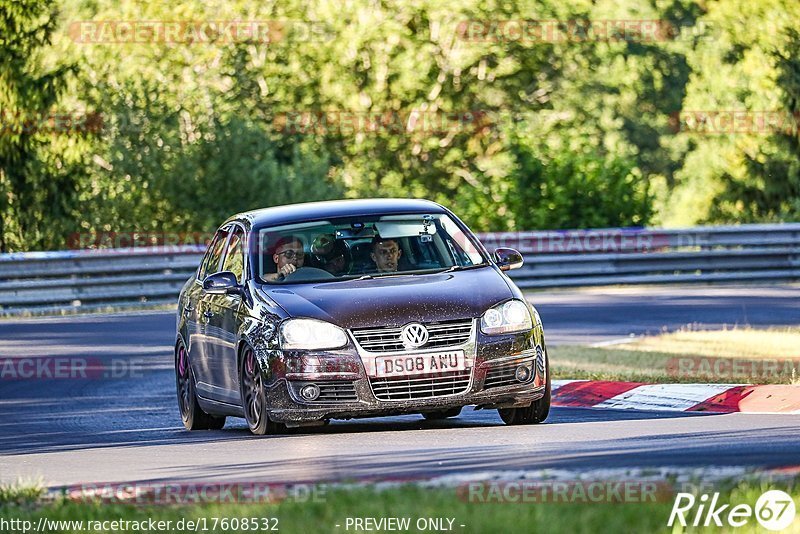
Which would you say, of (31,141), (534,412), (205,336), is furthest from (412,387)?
(31,141)

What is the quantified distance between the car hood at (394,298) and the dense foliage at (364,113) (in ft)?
76.8

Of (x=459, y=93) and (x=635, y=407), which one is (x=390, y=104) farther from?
(x=635, y=407)

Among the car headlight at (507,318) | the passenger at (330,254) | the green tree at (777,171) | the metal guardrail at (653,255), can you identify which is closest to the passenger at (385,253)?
the passenger at (330,254)

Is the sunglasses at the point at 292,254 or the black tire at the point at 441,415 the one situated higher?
the sunglasses at the point at 292,254

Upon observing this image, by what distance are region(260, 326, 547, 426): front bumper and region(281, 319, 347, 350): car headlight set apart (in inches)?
7.1

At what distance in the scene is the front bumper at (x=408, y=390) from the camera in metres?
11.0

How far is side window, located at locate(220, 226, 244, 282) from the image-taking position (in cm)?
1257

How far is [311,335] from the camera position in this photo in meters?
11.0

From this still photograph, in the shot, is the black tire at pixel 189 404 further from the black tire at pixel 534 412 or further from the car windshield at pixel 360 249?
the black tire at pixel 534 412

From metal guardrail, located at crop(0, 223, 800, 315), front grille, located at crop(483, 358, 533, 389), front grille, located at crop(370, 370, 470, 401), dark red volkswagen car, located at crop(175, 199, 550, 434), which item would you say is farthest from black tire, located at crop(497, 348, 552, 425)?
metal guardrail, located at crop(0, 223, 800, 315)

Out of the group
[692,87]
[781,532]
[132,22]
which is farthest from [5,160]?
[781,532]

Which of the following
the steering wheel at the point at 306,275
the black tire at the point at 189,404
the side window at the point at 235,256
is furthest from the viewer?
the black tire at the point at 189,404

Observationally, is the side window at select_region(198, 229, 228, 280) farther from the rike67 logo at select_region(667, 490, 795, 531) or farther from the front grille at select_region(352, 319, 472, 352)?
the rike67 logo at select_region(667, 490, 795, 531)

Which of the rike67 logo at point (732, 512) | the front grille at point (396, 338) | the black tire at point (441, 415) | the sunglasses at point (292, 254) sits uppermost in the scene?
the sunglasses at point (292, 254)
